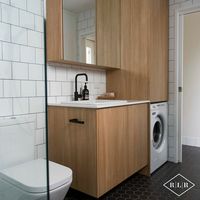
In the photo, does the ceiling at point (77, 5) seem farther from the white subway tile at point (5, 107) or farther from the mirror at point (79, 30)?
the white subway tile at point (5, 107)

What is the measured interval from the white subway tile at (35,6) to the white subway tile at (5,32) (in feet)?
0.95

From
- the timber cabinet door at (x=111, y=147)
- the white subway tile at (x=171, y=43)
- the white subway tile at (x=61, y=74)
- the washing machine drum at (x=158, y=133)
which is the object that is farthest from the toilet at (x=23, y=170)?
the white subway tile at (x=171, y=43)

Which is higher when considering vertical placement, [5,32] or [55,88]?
[5,32]

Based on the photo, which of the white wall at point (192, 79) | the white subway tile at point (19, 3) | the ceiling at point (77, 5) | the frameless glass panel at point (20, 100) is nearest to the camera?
the frameless glass panel at point (20, 100)

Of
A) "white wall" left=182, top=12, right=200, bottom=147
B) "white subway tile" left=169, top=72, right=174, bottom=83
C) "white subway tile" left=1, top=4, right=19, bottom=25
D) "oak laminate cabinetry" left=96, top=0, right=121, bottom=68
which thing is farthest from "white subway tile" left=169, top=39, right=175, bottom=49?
"white subway tile" left=1, top=4, right=19, bottom=25

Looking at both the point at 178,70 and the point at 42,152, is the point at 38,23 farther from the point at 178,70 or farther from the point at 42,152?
the point at 178,70

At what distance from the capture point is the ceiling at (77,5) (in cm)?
197

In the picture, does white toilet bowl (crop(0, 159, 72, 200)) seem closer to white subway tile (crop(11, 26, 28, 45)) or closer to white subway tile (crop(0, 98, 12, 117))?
white subway tile (crop(0, 98, 12, 117))

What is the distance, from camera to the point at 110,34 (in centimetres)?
254

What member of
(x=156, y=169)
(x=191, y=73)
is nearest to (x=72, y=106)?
(x=156, y=169)

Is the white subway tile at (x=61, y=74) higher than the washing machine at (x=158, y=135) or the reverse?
higher

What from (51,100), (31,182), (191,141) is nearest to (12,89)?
(51,100)

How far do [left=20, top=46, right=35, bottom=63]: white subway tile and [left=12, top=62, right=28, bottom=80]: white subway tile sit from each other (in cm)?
5

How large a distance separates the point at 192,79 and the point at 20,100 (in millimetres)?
2979
